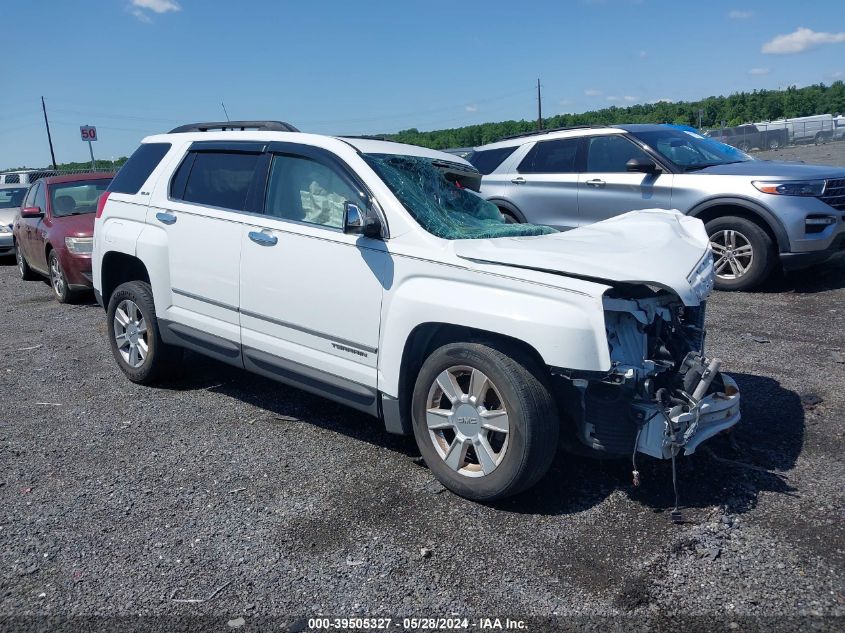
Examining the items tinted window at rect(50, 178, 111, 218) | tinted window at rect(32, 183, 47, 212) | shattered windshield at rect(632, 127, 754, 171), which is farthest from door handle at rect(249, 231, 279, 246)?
tinted window at rect(32, 183, 47, 212)

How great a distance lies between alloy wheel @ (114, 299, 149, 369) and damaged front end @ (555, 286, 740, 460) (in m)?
3.64

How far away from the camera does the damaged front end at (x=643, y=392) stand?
3631mm

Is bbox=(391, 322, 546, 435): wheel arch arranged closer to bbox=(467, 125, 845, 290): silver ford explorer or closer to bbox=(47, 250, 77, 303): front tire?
bbox=(467, 125, 845, 290): silver ford explorer

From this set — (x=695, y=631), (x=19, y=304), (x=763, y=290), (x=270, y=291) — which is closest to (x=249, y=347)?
(x=270, y=291)

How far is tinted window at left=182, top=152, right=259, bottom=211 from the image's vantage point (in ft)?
16.9

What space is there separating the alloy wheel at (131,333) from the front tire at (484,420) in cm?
284

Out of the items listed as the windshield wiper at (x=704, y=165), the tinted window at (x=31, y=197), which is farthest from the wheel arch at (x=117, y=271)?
the tinted window at (x=31, y=197)

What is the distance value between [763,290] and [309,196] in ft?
19.8

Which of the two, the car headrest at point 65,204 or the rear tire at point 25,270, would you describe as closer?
the car headrest at point 65,204

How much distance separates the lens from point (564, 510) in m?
3.88

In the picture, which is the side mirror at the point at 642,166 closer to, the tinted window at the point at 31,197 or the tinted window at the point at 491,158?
the tinted window at the point at 491,158

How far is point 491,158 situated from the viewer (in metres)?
10.5

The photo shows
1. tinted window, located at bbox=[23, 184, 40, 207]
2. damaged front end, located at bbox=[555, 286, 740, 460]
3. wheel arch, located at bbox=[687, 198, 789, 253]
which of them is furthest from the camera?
tinted window, located at bbox=[23, 184, 40, 207]

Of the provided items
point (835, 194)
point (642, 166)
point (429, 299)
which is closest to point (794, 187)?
point (835, 194)
